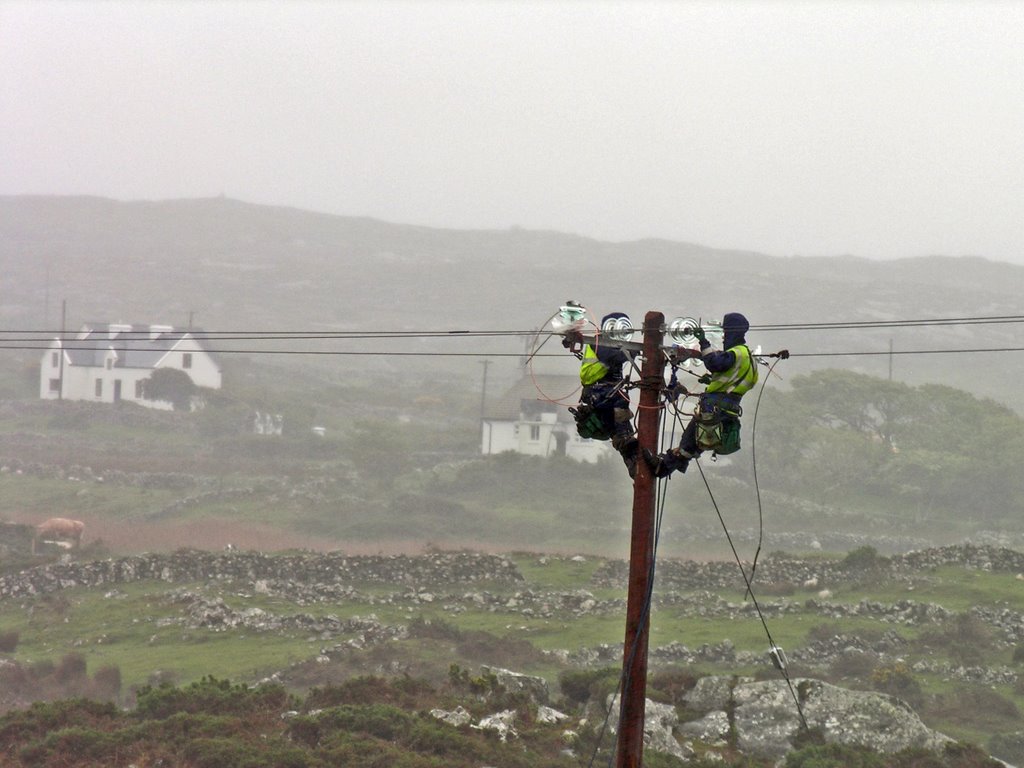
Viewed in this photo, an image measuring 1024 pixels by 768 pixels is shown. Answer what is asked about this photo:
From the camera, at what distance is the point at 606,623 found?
3325 cm

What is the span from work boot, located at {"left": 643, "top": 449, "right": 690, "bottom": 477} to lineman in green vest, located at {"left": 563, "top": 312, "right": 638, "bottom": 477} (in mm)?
500

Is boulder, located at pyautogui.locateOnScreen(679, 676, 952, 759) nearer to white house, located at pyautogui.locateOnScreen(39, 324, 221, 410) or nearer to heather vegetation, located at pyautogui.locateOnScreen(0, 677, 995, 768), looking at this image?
heather vegetation, located at pyautogui.locateOnScreen(0, 677, 995, 768)

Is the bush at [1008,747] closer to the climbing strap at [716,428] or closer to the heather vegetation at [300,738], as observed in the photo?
the heather vegetation at [300,738]

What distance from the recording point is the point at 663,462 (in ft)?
37.6

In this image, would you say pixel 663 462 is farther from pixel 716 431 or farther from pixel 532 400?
pixel 532 400

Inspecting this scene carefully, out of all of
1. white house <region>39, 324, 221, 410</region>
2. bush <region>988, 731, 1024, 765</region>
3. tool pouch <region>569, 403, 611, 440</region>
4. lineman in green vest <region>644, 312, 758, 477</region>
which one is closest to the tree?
white house <region>39, 324, 221, 410</region>

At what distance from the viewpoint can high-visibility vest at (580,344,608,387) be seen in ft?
39.7

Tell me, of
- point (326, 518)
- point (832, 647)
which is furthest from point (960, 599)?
point (326, 518)

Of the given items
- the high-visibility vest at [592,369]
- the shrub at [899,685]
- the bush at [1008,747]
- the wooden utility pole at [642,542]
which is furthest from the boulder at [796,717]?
the high-visibility vest at [592,369]

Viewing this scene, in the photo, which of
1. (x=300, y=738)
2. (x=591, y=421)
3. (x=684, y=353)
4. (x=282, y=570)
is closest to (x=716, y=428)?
(x=684, y=353)

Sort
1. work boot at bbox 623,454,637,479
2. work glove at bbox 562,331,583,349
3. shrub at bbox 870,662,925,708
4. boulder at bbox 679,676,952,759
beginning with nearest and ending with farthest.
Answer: work boot at bbox 623,454,637,479, work glove at bbox 562,331,583,349, boulder at bbox 679,676,952,759, shrub at bbox 870,662,925,708

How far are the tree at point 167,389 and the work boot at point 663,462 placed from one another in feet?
258

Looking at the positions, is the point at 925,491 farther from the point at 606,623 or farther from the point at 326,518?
the point at 606,623

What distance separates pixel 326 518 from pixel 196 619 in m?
24.9
